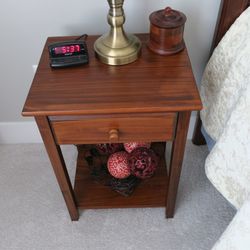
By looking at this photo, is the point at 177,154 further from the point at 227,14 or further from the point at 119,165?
the point at 227,14

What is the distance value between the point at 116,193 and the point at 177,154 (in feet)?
1.25

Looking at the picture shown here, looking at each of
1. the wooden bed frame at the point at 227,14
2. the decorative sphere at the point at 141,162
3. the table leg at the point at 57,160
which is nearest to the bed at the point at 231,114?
the wooden bed frame at the point at 227,14

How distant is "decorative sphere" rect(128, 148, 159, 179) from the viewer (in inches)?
39.0

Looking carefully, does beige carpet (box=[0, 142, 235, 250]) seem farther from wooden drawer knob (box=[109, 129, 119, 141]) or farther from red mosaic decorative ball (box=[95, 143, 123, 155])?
wooden drawer knob (box=[109, 129, 119, 141])

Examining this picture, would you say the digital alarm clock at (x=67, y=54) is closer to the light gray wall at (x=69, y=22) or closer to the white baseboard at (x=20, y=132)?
the light gray wall at (x=69, y=22)

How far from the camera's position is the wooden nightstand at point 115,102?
0.69 meters

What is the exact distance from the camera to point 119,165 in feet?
3.36

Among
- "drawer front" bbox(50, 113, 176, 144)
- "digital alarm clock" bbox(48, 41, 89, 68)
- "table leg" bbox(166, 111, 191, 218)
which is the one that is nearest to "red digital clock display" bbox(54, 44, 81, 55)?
"digital alarm clock" bbox(48, 41, 89, 68)

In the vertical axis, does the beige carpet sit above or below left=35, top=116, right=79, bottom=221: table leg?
below

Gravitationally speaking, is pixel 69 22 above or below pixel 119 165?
above

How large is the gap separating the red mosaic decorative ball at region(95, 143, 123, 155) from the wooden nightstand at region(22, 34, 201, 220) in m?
0.29

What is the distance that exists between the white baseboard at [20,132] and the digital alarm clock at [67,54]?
0.60 metres

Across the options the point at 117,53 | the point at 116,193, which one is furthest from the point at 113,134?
the point at 116,193

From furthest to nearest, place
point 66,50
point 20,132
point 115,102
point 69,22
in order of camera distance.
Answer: point 20,132
point 69,22
point 66,50
point 115,102
